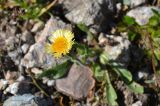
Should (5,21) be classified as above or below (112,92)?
above

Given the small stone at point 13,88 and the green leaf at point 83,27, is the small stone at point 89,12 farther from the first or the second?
the small stone at point 13,88

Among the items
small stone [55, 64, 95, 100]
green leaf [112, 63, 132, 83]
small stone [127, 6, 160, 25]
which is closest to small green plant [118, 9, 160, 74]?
small stone [127, 6, 160, 25]

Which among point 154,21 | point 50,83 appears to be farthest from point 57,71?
point 154,21

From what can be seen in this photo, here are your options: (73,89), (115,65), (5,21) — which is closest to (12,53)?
(5,21)

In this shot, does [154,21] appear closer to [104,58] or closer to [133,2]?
[133,2]

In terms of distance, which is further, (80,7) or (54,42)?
(80,7)

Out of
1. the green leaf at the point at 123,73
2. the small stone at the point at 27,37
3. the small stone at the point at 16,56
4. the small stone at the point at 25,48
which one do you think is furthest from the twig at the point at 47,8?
the green leaf at the point at 123,73

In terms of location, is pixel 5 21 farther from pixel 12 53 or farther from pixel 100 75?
pixel 100 75

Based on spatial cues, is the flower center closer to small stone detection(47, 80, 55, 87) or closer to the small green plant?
small stone detection(47, 80, 55, 87)
